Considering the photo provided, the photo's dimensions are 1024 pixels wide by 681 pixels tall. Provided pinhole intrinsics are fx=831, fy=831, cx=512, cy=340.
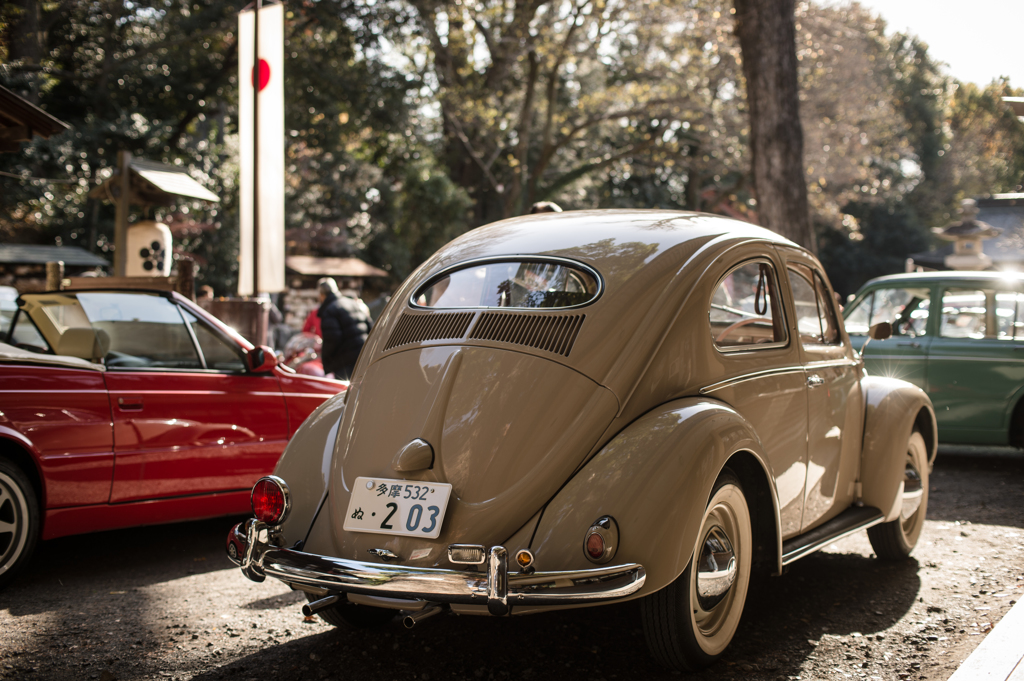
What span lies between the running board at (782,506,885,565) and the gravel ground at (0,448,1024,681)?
1.22ft

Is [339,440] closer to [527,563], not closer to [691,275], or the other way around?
[527,563]

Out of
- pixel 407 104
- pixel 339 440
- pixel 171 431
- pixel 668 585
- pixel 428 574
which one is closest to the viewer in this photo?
pixel 428 574

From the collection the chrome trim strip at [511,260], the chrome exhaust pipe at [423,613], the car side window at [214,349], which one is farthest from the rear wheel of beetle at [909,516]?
the car side window at [214,349]

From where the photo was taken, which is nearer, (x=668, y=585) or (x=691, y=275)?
(x=668, y=585)

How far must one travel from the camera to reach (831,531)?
156 inches

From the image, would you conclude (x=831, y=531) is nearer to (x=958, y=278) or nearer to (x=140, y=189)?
(x=958, y=278)

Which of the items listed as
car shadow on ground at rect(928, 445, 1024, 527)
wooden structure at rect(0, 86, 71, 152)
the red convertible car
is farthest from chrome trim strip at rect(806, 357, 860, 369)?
wooden structure at rect(0, 86, 71, 152)

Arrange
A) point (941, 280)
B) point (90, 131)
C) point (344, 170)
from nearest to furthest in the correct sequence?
point (941, 280)
point (90, 131)
point (344, 170)

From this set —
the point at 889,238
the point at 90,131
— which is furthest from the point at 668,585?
the point at 889,238

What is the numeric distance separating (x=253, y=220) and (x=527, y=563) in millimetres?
6484

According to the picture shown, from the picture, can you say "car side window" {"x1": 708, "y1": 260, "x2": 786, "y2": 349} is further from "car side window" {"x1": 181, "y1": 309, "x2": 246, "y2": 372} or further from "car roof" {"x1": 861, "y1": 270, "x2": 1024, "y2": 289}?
"car roof" {"x1": 861, "y1": 270, "x2": 1024, "y2": 289}

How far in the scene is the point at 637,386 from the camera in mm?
3189

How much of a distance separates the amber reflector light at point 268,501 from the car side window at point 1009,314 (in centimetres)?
716

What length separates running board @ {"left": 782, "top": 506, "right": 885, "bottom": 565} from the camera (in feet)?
11.8
